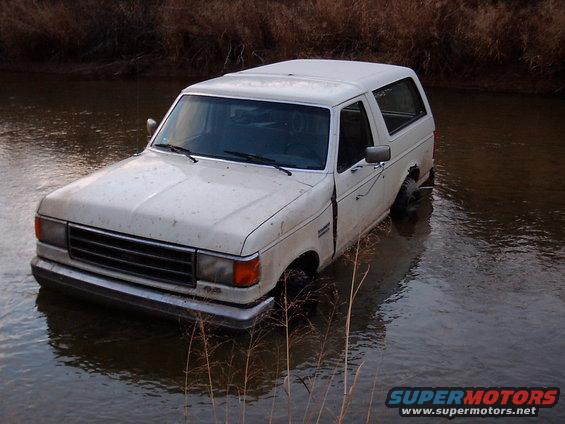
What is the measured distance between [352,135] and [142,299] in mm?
2455

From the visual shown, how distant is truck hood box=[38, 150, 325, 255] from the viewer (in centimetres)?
487

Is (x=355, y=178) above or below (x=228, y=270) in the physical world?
above

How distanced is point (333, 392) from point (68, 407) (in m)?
1.70

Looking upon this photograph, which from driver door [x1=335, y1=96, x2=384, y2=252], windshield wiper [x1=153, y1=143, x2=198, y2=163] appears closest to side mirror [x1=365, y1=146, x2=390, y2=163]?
driver door [x1=335, y1=96, x2=384, y2=252]

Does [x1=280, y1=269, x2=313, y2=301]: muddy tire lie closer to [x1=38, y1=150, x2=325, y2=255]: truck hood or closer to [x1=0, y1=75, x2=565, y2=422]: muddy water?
[x1=0, y1=75, x2=565, y2=422]: muddy water

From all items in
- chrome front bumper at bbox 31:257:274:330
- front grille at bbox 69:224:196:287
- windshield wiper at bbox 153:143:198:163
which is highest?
windshield wiper at bbox 153:143:198:163

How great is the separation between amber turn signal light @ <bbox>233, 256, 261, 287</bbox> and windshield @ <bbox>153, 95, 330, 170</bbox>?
1.34m

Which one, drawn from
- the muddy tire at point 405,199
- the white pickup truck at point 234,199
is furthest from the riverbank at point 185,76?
the white pickup truck at point 234,199

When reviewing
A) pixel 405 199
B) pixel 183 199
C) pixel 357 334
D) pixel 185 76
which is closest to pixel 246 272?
pixel 183 199

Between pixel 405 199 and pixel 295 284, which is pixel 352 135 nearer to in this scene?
pixel 405 199

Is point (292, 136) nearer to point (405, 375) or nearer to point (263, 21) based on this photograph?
point (405, 375)

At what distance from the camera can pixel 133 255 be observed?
5.03 meters

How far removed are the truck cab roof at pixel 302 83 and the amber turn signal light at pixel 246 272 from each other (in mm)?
1888

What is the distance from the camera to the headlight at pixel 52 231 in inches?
208
